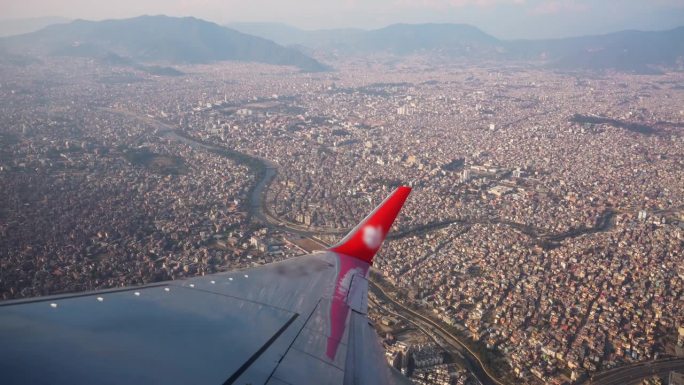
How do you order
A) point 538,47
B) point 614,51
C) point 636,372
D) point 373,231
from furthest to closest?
1. point 538,47
2. point 614,51
3. point 636,372
4. point 373,231

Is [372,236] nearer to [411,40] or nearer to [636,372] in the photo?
[636,372]

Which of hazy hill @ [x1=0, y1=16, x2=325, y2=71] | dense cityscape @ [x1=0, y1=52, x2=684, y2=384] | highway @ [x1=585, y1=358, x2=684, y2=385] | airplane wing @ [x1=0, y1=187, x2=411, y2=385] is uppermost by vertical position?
hazy hill @ [x1=0, y1=16, x2=325, y2=71]

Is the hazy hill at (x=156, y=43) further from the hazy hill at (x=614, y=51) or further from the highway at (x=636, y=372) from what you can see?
the highway at (x=636, y=372)

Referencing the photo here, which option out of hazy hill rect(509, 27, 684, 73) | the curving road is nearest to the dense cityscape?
the curving road

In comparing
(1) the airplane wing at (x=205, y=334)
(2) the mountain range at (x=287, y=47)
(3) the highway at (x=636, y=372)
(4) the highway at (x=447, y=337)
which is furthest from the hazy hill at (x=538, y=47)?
(1) the airplane wing at (x=205, y=334)

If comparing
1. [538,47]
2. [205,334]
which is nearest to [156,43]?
[205,334]

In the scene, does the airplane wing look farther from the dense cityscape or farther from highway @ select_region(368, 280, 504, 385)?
highway @ select_region(368, 280, 504, 385)
